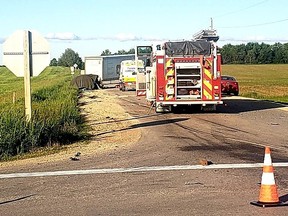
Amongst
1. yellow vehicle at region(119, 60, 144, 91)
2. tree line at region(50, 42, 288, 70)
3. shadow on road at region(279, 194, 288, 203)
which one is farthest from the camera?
tree line at region(50, 42, 288, 70)

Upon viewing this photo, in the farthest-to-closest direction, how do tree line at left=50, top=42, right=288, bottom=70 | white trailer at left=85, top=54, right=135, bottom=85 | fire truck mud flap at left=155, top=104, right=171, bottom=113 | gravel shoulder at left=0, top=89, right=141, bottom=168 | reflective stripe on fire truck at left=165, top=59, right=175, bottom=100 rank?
tree line at left=50, top=42, right=288, bottom=70, white trailer at left=85, top=54, right=135, bottom=85, fire truck mud flap at left=155, top=104, right=171, bottom=113, reflective stripe on fire truck at left=165, top=59, right=175, bottom=100, gravel shoulder at left=0, top=89, right=141, bottom=168

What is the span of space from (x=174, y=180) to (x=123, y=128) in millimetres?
9077

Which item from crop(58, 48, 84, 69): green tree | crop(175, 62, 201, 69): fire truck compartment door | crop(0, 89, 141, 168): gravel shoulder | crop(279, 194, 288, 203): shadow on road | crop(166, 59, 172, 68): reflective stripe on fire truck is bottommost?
crop(0, 89, 141, 168): gravel shoulder

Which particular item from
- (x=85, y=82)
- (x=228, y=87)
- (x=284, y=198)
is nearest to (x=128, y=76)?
(x=85, y=82)

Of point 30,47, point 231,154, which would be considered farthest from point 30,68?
point 231,154

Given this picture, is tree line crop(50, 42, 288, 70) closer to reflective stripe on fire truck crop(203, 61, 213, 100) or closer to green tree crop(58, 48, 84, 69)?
green tree crop(58, 48, 84, 69)

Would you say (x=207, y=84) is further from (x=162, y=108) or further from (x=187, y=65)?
(x=162, y=108)

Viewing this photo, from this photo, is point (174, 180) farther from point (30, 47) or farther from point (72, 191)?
point (30, 47)

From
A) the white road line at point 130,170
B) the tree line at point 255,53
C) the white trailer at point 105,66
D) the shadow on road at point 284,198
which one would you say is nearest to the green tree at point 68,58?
the tree line at point 255,53

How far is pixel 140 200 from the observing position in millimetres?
8664

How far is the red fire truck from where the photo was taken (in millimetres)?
23656

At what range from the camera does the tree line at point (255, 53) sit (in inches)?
5811

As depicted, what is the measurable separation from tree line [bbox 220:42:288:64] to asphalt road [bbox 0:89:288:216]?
438 ft

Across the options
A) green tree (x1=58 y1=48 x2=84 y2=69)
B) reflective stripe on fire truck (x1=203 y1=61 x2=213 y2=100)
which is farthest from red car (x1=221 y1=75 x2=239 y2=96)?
green tree (x1=58 y1=48 x2=84 y2=69)
